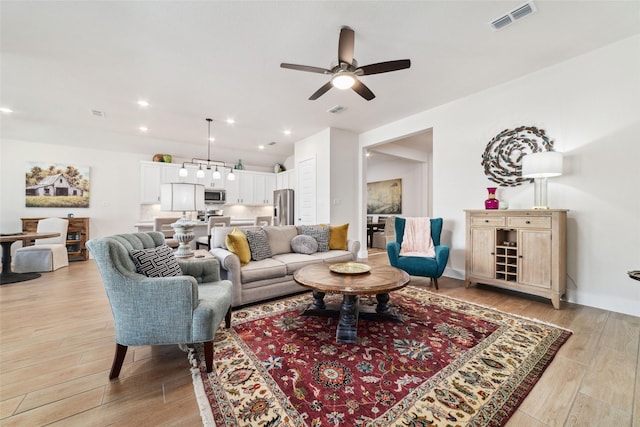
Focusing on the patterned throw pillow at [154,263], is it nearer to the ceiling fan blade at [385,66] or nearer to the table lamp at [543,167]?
the ceiling fan blade at [385,66]

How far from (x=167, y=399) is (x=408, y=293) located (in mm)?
2626

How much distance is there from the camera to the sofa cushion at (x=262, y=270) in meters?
2.67

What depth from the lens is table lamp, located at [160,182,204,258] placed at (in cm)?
248

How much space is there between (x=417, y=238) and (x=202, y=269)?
3.01 m

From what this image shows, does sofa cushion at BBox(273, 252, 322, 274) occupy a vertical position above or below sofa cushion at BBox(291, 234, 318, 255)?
below

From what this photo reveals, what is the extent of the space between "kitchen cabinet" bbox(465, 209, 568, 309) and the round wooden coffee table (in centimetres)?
159

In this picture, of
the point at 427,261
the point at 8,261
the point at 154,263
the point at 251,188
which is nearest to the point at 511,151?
the point at 427,261

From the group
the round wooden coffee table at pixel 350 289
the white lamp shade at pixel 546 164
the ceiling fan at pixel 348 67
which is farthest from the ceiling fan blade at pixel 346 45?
the white lamp shade at pixel 546 164

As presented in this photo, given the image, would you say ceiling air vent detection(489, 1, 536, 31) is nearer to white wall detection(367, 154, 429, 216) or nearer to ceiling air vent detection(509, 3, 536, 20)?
ceiling air vent detection(509, 3, 536, 20)

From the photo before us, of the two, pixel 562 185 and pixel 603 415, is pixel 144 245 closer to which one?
pixel 603 415

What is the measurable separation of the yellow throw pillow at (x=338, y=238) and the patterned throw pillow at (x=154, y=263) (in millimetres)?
2271

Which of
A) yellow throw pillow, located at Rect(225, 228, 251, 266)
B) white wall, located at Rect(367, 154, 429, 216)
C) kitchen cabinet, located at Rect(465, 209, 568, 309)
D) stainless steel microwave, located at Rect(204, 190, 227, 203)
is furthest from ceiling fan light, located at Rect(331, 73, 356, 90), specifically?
white wall, located at Rect(367, 154, 429, 216)

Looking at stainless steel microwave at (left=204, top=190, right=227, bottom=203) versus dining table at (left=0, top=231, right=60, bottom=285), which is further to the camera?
stainless steel microwave at (left=204, top=190, right=227, bottom=203)

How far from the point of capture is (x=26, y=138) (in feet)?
16.1
